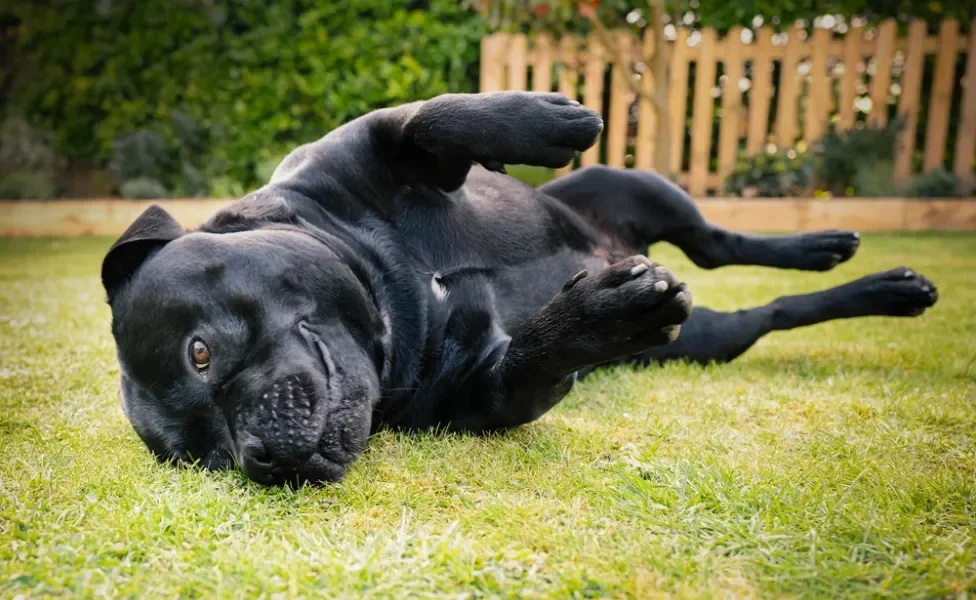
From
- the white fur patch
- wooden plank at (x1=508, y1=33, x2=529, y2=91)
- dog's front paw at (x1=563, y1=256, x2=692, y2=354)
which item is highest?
wooden plank at (x1=508, y1=33, x2=529, y2=91)

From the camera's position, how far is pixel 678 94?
8258mm

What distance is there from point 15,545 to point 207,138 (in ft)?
25.8

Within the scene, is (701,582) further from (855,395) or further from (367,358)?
(855,395)

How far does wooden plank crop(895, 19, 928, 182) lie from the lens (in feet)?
25.7

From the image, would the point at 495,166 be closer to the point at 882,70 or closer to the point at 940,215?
the point at 940,215

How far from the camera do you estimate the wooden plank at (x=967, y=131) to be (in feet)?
25.7

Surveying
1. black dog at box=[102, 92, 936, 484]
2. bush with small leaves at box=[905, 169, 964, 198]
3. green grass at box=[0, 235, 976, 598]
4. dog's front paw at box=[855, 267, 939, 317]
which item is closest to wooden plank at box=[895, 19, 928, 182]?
bush with small leaves at box=[905, 169, 964, 198]

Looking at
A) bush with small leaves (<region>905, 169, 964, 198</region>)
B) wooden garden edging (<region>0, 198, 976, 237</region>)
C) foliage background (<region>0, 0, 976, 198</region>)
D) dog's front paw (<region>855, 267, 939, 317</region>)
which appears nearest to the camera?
dog's front paw (<region>855, 267, 939, 317</region>)

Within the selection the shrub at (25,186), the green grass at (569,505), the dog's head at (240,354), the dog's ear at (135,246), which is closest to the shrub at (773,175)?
the green grass at (569,505)

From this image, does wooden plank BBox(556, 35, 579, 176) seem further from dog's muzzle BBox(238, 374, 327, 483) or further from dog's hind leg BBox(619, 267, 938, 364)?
dog's muzzle BBox(238, 374, 327, 483)

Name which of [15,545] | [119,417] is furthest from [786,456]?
[119,417]

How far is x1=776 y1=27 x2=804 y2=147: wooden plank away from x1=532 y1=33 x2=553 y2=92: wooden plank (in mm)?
2482

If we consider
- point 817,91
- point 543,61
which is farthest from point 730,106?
point 543,61

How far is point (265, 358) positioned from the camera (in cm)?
170
